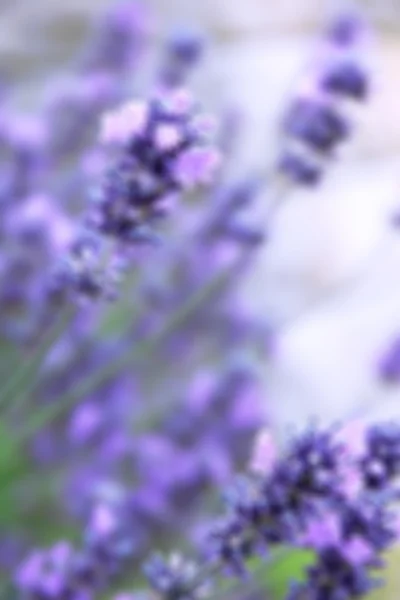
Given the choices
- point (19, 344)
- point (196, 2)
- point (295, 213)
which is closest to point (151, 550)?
point (19, 344)

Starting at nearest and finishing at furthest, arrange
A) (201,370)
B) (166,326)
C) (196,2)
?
(166,326) → (201,370) → (196,2)

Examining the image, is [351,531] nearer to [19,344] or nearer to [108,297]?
[108,297]

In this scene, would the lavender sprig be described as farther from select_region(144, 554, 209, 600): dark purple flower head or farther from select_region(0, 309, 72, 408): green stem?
select_region(0, 309, 72, 408): green stem

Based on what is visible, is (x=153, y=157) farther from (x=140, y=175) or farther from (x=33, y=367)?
(x=33, y=367)

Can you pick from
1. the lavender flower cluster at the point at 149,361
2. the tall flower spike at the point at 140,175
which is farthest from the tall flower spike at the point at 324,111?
the tall flower spike at the point at 140,175

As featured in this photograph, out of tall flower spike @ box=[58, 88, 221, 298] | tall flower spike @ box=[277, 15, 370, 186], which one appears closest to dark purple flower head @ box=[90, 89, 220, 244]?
tall flower spike @ box=[58, 88, 221, 298]

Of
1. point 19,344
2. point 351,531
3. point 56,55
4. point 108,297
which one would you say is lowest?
point 351,531

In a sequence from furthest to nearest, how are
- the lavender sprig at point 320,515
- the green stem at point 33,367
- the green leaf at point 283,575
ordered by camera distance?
1. the green leaf at point 283,575
2. the green stem at point 33,367
3. the lavender sprig at point 320,515

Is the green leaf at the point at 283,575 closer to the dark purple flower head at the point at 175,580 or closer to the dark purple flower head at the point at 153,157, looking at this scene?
the dark purple flower head at the point at 175,580
